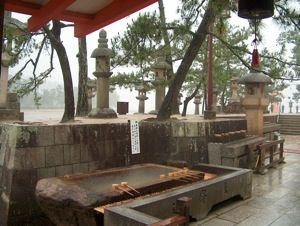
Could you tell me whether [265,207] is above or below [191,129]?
below

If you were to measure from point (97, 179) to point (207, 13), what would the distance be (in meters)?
6.59

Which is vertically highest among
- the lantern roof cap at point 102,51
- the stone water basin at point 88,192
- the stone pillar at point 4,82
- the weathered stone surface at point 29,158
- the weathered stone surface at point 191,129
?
the lantern roof cap at point 102,51

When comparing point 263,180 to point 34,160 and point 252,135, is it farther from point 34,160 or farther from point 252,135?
point 34,160

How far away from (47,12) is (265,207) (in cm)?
560

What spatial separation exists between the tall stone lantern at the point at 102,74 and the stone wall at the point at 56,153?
274 centimetres

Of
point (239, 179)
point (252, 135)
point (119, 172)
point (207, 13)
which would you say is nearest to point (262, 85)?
point (252, 135)

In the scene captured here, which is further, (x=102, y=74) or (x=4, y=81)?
(x=4, y=81)

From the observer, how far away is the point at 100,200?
5.34 meters

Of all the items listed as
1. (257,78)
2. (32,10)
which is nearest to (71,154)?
(32,10)

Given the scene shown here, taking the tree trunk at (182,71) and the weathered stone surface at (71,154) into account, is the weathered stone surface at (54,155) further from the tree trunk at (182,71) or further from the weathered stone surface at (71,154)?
the tree trunk at (182,71)

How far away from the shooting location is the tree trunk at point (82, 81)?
46.8ft

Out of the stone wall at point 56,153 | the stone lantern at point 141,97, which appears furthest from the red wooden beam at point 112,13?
the stone lantern at point 141,97

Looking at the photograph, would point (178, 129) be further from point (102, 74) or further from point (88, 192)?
point (88, 192)

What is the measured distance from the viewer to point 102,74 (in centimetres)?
1147
